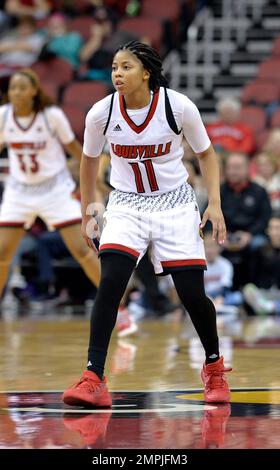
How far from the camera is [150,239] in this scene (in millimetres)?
6109

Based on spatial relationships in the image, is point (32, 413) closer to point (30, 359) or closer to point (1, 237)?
point (30, 359)

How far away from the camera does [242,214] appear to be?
13195mm

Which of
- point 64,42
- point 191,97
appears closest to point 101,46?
point 64,42

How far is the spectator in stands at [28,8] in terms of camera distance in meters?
18.3

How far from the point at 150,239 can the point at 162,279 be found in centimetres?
717

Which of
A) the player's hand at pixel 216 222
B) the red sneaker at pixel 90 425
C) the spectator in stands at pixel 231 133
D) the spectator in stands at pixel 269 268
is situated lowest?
the spectator in stands at pixel 269 268

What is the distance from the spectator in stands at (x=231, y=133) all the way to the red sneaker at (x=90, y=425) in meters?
9.72

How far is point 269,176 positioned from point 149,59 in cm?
815

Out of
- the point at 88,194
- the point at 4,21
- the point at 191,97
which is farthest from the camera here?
the point at 4,21

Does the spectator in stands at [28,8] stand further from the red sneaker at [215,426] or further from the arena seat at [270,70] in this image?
the red sneaker at [215,426]

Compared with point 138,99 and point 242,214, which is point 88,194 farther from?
point 242,214

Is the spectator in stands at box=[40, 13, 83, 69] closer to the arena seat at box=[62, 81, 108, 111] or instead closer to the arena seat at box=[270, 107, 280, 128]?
the arena seat at box=[62, 81, 108, 111]

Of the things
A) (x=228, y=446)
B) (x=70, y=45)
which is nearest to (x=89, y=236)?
(x=228, y=446)

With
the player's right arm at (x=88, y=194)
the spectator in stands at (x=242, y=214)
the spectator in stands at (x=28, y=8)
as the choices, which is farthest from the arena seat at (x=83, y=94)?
the player's right arm at (x=88, y=194)
